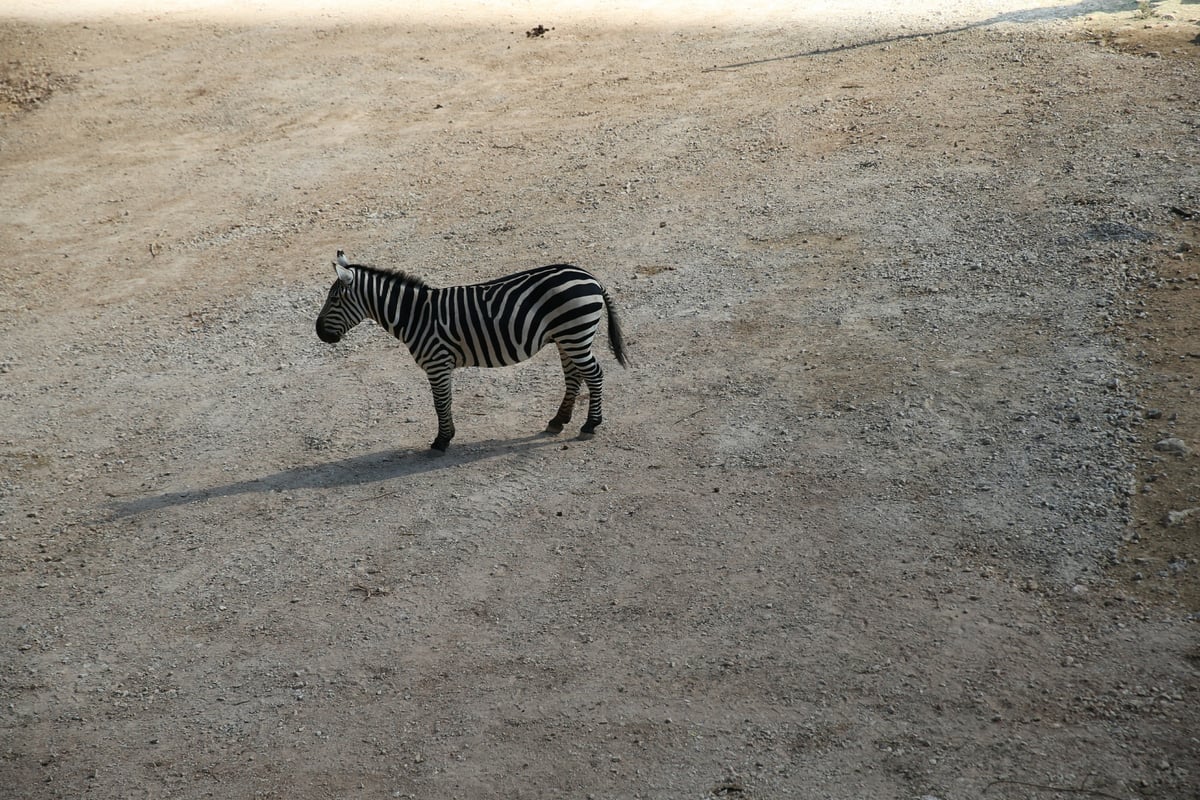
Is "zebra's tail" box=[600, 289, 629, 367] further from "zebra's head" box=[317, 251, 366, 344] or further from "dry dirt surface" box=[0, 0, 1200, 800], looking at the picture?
"zebra's head" box=[317, 251, 366, 344]

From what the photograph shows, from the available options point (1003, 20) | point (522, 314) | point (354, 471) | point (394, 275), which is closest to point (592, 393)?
point (522, 314)

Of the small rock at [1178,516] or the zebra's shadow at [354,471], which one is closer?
the small rock at [1178,516]

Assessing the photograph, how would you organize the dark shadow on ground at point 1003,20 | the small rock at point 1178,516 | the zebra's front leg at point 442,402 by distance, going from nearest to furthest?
the small rock at point 1178,516 < the zebra's front leg at point 442,402 < the dark shadow on ground at point 1003,20

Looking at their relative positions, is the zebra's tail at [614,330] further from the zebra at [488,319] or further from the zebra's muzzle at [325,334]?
the zebra's muzzle at [325,334]

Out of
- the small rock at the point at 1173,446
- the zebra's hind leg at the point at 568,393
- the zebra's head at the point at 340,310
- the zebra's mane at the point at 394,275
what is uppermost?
the zebra's mane at the point at 394,275

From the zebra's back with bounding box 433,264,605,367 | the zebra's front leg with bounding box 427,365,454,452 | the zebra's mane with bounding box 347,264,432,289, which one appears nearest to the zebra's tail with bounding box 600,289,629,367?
the zebra's back with bounding box 433,264,605,367

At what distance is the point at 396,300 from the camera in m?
8.33

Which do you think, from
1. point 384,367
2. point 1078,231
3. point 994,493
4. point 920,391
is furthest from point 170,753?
point 1078,231

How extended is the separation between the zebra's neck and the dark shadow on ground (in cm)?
921

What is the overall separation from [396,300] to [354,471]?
1.36m

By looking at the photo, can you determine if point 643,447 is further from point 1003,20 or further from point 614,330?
point 1003,20

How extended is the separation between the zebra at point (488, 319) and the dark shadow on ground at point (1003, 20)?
910 cm

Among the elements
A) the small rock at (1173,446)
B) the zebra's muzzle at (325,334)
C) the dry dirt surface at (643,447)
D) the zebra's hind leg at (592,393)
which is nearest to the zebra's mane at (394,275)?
the zebra's muzzle at (325,334)

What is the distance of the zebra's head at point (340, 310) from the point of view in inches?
332
